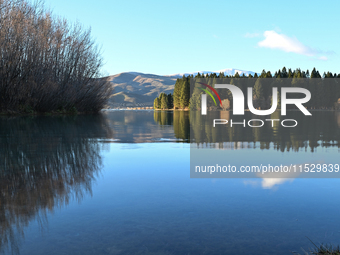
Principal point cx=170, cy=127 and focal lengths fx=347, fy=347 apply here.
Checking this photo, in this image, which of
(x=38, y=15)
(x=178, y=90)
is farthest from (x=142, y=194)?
(x=178, y=90)

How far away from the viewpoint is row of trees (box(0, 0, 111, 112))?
31.1 metres

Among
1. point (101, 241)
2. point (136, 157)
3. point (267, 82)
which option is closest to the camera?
point (101, 241)

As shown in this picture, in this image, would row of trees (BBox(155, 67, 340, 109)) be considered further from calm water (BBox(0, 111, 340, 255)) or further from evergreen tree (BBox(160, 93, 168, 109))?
calm water (BBox(0, 111, 340, 255))

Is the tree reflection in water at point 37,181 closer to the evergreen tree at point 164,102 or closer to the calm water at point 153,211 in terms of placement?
the calm water at point 153,211

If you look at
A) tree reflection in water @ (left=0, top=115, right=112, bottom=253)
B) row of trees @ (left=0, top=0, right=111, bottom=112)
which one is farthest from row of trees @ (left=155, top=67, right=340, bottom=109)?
tree reflection in water @ (left=0, top=115, right=112, bottom=253)

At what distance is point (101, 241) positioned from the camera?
3482 mm

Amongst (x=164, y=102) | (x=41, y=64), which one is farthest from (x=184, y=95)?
(x=41, y=64)

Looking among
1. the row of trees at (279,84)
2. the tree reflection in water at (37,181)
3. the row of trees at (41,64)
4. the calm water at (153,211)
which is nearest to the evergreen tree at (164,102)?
the row of trees at (279,84)

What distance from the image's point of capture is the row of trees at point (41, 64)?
31.1 metres

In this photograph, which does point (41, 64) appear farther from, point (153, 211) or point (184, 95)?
point (184, 95)

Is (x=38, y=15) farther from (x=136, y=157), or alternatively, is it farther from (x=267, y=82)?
(x=267, y=82)

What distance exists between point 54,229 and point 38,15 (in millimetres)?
37776

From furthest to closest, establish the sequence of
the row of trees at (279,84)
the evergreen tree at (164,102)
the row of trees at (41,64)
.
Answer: the evergreen tree at (164,102) < the row of trees at (279,84) < the row of trees at (41,64)

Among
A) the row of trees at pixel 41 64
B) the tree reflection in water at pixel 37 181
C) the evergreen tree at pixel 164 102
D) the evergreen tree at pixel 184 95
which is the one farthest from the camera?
the evergreen tree at pixel 164 102
